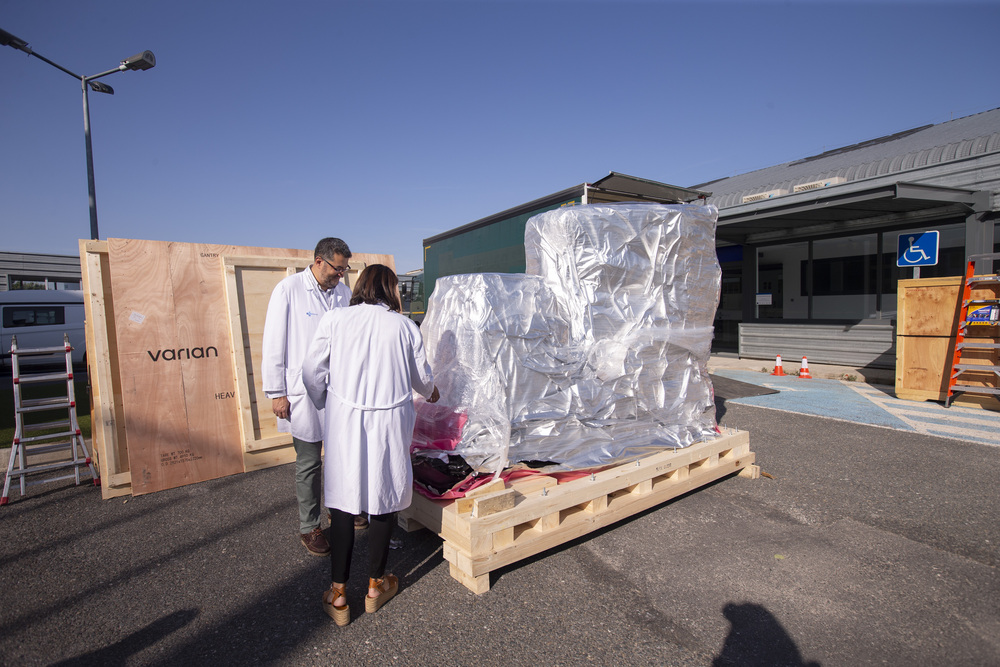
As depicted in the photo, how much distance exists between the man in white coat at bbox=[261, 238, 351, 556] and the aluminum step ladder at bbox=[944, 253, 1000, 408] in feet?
28.2

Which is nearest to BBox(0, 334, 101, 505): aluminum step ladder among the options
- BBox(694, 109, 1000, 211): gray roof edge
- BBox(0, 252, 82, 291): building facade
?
BBox(694, 109, 1000, 211): gray roof edge

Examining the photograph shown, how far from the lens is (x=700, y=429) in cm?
432

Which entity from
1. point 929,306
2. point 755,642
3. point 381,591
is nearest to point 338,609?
point 381,591

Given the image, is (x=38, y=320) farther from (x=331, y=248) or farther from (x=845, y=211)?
(x=845, y=211)

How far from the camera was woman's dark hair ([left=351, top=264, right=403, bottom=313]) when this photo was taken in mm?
2707

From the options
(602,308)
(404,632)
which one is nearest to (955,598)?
(602,308)

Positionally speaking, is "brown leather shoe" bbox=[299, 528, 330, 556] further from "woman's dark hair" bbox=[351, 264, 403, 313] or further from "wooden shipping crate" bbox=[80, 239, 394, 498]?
"wooden shipping crate" bbox=[80, 239, 394, 498]

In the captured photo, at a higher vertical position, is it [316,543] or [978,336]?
[978,336]

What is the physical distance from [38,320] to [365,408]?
1894 cm

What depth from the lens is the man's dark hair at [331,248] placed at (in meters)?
3.50

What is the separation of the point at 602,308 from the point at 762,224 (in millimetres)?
9545

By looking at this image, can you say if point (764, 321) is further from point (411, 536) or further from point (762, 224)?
point (411, 536)

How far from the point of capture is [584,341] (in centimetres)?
371

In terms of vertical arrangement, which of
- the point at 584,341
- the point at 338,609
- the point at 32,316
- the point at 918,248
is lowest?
the point at 338,609
